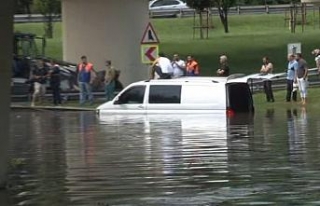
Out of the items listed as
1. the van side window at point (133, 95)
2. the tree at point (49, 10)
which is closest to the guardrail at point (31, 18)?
the tree at point (49, 10)

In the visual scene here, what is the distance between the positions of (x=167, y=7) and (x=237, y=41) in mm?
16727

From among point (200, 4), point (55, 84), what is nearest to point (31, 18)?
point (200, 4)

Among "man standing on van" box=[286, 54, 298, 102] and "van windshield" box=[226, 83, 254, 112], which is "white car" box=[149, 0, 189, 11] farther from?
"van windshield" box=[226, 83, 254, 112]

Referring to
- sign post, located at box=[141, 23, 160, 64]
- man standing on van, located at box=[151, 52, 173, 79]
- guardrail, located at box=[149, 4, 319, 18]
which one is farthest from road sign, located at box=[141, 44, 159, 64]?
guardrail, located at box=[149, 4, 319, 18]

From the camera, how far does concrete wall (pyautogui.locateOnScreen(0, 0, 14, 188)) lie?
11555mm

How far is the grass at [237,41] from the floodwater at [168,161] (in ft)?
76.3

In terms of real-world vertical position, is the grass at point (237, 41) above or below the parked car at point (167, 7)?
below

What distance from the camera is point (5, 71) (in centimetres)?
1165

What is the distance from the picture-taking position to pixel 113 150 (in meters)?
17.6

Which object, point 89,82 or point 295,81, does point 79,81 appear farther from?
point 295,81

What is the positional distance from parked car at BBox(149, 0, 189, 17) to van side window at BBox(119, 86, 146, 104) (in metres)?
45.7

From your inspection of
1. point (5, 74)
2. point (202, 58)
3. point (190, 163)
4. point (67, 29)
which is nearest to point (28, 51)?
point (67, 29)

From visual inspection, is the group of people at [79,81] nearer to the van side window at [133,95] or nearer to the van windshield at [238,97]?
the van side window at [133,95]

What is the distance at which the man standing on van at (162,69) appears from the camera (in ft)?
108
